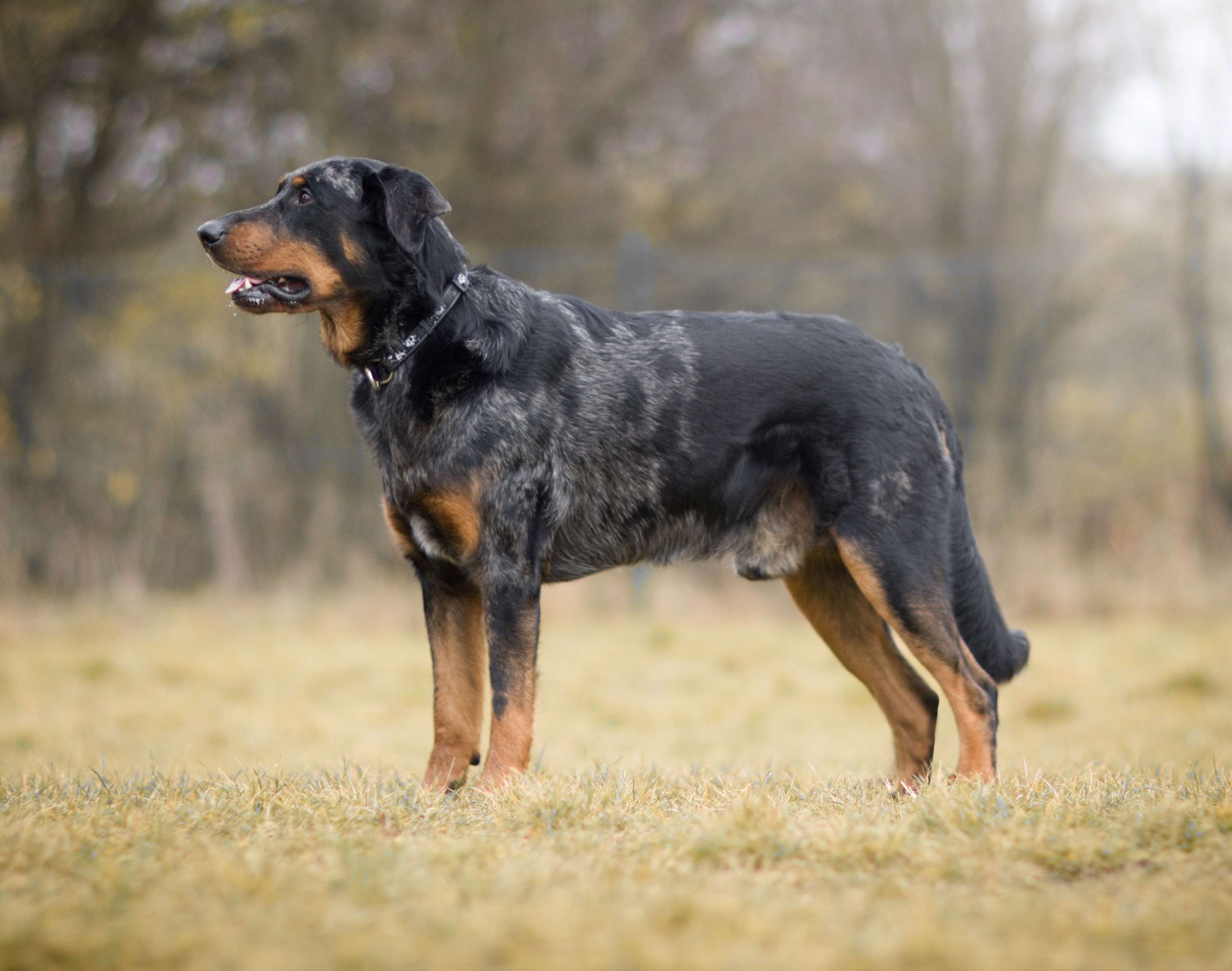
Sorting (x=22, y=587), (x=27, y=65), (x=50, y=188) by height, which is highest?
(x=27, y=65)

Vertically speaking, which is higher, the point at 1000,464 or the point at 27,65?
the point at 27,65

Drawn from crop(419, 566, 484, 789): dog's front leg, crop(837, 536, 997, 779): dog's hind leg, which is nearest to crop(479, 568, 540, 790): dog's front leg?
crop(419, 566, 484, 789): dog's front leg

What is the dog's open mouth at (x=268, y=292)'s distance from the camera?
4.25m

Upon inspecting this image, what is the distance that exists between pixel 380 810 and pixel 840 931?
164cm

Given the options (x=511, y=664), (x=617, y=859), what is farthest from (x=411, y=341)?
(x=617, y=859)

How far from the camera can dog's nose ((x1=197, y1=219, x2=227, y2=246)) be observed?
4160 mm

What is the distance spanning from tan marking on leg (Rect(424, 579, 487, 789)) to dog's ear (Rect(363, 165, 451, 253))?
1348mm

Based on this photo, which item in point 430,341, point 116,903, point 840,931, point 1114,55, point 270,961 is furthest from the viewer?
point 1114,55

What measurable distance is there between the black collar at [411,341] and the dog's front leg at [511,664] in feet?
2.92

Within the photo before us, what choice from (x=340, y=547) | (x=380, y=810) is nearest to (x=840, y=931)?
(x=380, y=810)

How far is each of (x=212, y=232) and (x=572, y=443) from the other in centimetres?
150

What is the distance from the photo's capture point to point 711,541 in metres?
4.63

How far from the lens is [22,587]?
10805 millimetres

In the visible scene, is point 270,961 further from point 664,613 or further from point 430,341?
point 664,613
